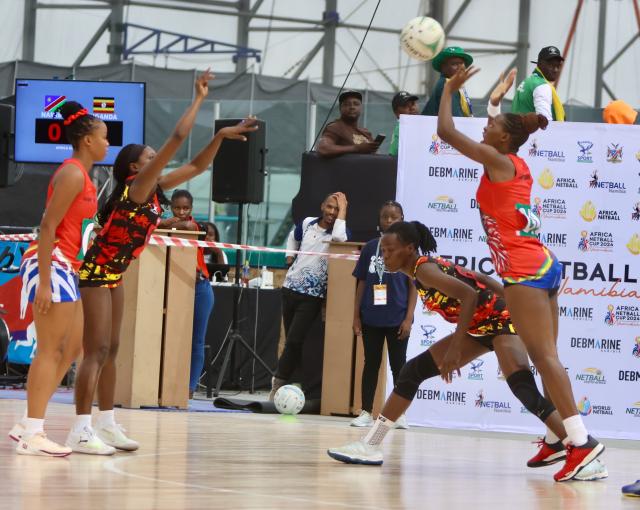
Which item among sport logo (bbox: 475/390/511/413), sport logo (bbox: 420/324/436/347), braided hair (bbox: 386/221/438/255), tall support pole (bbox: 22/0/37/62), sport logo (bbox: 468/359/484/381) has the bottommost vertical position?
sport logo (bbox: 475/390/511/413)

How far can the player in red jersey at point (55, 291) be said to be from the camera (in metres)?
5.99

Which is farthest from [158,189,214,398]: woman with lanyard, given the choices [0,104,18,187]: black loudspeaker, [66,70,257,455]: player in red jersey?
[66,70,257,455]: player in red jersey

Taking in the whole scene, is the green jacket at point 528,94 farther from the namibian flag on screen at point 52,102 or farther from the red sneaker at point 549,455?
the namibian flag on screen at point 52,102

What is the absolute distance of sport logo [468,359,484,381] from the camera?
31.4 ft

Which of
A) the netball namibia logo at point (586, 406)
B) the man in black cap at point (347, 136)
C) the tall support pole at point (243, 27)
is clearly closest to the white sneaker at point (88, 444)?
the netball namibia logo at point (586, 406)

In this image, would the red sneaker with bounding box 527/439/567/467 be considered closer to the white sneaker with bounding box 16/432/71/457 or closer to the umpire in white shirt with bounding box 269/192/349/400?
the white sneaker with bounding box 16/432/71/457

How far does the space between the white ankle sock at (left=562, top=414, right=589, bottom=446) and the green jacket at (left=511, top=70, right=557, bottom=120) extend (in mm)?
4171

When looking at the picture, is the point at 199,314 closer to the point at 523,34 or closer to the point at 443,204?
the point at 443,204

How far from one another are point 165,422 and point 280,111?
8760 millimetres

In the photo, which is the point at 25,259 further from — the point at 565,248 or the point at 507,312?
the point at 565,248

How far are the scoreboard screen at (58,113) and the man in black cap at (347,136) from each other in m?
2.71

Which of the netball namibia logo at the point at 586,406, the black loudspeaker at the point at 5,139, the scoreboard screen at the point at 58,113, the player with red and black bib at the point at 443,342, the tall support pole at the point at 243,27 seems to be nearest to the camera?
the player with red and black bib at the point at 443,342

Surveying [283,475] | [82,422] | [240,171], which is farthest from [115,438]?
[240,171]

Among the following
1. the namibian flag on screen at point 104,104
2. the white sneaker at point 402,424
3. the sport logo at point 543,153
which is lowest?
the white sneaker at point 402,424
